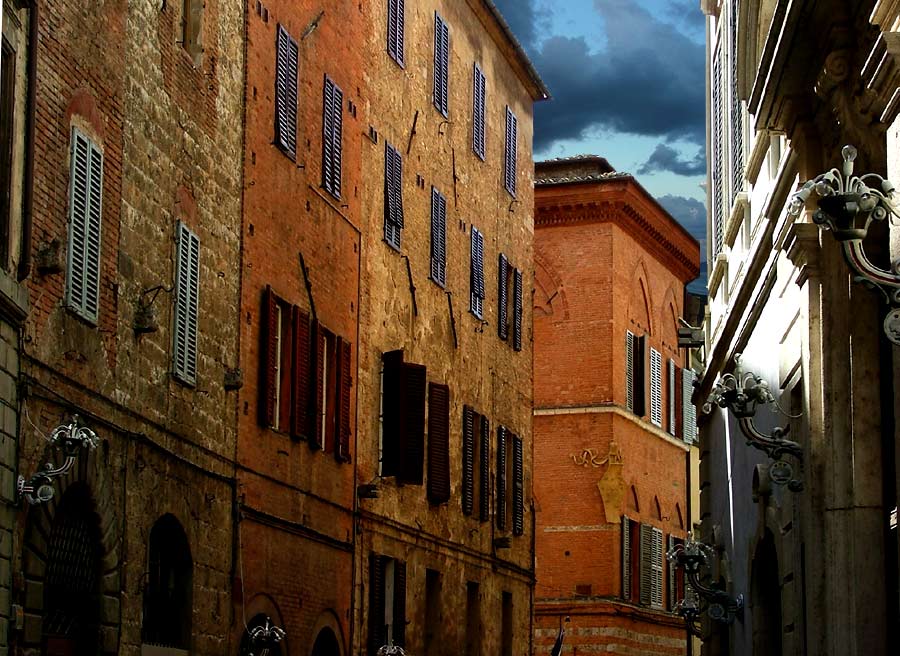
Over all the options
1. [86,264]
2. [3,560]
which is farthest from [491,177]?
[3,560]

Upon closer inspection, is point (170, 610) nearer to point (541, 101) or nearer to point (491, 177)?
point (491, 177)

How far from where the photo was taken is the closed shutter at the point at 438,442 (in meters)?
27.9

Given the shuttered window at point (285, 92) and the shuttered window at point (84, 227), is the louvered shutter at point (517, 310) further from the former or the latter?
the shuttered window at point (84, 227)

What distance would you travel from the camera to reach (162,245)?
18.0 metres

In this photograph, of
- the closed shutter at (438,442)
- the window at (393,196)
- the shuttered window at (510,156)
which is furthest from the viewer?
the shuttered window at (510,156)

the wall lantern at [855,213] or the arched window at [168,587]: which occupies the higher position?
the wall lantern at [855,213]

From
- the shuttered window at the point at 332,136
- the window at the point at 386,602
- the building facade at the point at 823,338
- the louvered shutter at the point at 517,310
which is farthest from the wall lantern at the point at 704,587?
the louvered shutter at the point at 517,310

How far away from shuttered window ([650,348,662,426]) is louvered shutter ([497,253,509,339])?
415 inches

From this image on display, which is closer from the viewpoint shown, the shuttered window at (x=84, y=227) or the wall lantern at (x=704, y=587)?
the shuttered window at (x=84, y=227)

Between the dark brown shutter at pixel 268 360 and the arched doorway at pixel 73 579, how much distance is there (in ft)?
16.6

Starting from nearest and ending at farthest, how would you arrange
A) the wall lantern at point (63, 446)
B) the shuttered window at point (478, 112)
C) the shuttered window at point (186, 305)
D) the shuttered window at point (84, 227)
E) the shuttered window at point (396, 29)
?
the wall lantern at point (63, 446) < the shuttered window at point (84, 227) < the shuttered window at point (186, 305) < the shuttered window at point (396, 29) < the shuttered window at point (478, 112)

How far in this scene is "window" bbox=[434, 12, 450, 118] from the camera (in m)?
29.9

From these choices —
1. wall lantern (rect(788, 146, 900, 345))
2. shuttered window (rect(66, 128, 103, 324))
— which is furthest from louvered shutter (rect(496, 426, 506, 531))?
Answer: wall lantern (rect(788, 146, 900, 345))

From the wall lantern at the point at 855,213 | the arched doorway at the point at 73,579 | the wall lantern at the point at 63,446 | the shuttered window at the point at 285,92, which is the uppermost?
the shuttered window at the point at 285,92
